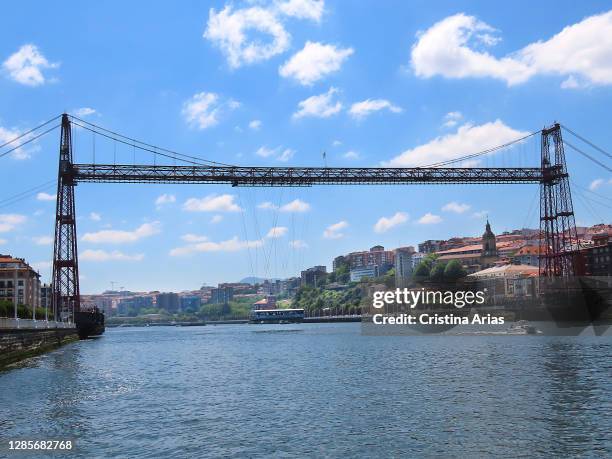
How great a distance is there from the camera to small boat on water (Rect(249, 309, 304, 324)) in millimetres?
184075

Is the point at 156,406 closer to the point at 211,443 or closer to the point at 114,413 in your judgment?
the point at 114,413

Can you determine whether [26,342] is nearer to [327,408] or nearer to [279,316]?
[327,408]

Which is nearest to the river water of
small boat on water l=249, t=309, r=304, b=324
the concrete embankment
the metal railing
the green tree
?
the concrete embankment

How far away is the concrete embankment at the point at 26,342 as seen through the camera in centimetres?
3472

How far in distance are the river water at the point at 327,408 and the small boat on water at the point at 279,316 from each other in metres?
149

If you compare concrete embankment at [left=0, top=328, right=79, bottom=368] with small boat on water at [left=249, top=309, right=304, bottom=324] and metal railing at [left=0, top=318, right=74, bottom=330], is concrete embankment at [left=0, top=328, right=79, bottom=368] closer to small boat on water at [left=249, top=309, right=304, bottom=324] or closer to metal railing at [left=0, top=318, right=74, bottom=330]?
metal railing at [left=0, top=318, right=74, bottom=330]

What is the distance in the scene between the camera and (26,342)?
41219mm

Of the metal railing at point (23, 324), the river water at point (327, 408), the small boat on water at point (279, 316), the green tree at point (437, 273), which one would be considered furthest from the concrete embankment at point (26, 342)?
the small boat on water at point (279, 316)

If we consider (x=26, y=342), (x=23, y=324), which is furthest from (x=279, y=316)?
(x=26, y=342)

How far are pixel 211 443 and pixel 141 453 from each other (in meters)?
1.80

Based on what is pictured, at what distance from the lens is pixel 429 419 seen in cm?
1822

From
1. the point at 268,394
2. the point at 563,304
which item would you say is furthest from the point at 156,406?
the point at 563,304

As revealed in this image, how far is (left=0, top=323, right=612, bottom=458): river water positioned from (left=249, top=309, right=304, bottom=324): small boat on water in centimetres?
14885

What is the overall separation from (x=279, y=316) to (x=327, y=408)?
166 m
